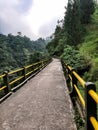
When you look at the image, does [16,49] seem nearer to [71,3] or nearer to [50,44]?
[50,44]

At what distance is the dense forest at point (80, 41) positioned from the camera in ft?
86.0

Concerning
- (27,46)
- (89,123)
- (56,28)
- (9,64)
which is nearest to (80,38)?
(56,28)

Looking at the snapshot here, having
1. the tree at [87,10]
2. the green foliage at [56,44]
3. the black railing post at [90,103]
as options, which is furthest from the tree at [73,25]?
the black railing post at [90,103]

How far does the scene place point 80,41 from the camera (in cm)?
5378

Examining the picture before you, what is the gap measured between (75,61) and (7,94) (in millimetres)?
18326

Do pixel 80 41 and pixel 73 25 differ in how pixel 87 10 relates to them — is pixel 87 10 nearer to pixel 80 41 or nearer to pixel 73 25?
pixel 73 25

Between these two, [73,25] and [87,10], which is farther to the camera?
[87,10]

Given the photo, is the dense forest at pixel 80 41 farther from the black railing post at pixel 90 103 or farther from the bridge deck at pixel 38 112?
the black railing post at pixel 90 103

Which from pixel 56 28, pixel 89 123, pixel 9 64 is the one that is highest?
pixel 56 28

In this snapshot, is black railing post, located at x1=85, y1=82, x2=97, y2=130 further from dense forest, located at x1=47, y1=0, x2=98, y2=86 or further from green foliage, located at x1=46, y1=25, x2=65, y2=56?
green foliage, located at x1=46, y1=25, x2=65, y2=56

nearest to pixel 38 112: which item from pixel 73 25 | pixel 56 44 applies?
pixel 73 25

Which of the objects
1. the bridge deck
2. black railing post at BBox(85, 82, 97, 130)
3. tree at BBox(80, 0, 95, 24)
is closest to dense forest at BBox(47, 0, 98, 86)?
tree at BBox(80, 0, 95, 24)

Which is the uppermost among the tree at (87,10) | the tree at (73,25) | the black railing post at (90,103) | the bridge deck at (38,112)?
the tree at (87,10)

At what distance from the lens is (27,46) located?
16338 centimetres
